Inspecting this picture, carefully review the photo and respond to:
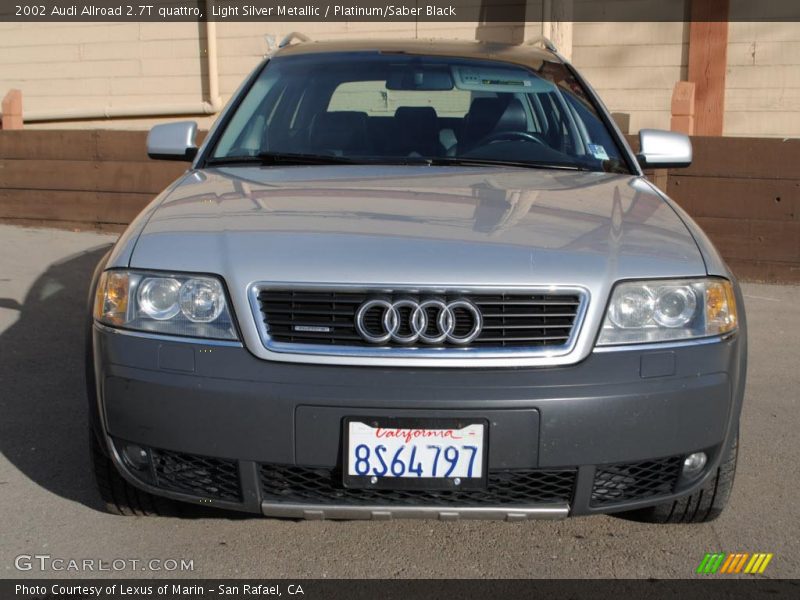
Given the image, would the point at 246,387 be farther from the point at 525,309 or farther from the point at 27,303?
the point at 27,303

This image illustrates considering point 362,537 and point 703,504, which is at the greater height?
point 703,504

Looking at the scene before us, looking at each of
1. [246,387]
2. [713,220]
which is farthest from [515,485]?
[713,220]

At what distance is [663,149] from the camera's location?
4.32 meters

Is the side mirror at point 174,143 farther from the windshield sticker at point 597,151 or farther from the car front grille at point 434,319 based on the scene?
the car front grille at point 434,319

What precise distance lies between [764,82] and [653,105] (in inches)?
42.2

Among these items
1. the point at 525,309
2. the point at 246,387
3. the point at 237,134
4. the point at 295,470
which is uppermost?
the point at 237,134

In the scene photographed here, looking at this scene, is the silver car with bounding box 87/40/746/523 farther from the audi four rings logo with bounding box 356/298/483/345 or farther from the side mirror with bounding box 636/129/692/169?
the side mirror with bounding box 636/129/692/169

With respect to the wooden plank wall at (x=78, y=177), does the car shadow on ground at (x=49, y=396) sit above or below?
below

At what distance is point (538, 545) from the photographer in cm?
330

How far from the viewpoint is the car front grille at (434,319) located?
2.79 meters

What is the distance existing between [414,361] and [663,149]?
2.02m

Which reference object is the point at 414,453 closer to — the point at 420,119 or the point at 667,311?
the point at 667,311

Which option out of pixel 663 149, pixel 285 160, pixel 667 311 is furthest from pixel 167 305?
pixel 663 149

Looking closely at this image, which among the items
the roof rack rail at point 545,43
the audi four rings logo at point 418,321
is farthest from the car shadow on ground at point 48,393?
the roof rack rail at point 545,43
